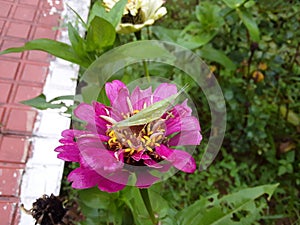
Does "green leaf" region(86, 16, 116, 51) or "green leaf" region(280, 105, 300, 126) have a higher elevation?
"green leaf" region(280, 105, 300, 126)

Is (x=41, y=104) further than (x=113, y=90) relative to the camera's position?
Yes

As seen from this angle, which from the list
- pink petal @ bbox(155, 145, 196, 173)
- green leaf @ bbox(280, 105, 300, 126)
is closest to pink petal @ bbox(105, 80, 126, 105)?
pink petal @ bbox(155, 145, 196, 173)

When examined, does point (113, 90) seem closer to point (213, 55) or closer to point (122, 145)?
point (122, 145)

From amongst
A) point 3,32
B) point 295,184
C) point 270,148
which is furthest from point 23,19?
point 295,184

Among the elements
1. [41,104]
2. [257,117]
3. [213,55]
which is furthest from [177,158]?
[257,117]

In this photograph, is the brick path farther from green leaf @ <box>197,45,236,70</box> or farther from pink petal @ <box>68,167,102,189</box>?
pink petal @ <box>68,167,102,189</box>

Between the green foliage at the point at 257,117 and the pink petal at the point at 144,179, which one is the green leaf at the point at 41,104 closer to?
the pink petal at the point at 144,179

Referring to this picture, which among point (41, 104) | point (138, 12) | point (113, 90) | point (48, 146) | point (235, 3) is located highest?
point (235, 3)

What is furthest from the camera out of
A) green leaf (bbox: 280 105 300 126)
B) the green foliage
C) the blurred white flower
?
green leaf (bbox: 280 105 300 126)
